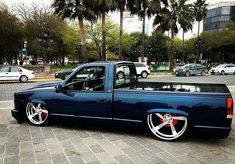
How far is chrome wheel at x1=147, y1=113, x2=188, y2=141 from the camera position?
5.25 m

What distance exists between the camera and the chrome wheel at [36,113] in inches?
250

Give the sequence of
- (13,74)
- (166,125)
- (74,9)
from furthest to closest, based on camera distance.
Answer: (74,9) < (13,74) < (166,125)

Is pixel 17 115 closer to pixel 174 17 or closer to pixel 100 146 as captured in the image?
pixel 100 146

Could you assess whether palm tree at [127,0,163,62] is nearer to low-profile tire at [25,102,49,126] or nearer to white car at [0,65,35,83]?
white car at [0,65,35,83]

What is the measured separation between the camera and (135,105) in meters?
5.36

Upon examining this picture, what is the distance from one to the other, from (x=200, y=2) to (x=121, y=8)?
25.1 meters

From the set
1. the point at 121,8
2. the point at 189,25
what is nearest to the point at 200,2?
the point at 189,25

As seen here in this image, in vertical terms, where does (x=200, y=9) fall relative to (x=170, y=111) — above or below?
above

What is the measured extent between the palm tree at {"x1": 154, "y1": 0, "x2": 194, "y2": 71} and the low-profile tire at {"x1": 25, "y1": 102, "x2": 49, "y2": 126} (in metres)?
30.3

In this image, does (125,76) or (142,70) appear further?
(142,70)

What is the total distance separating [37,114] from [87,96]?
1.51 meters

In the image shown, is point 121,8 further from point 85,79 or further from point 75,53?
point 75,53

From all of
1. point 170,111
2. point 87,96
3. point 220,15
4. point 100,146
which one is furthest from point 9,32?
point 220,15

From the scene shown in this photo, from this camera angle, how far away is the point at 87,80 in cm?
619
